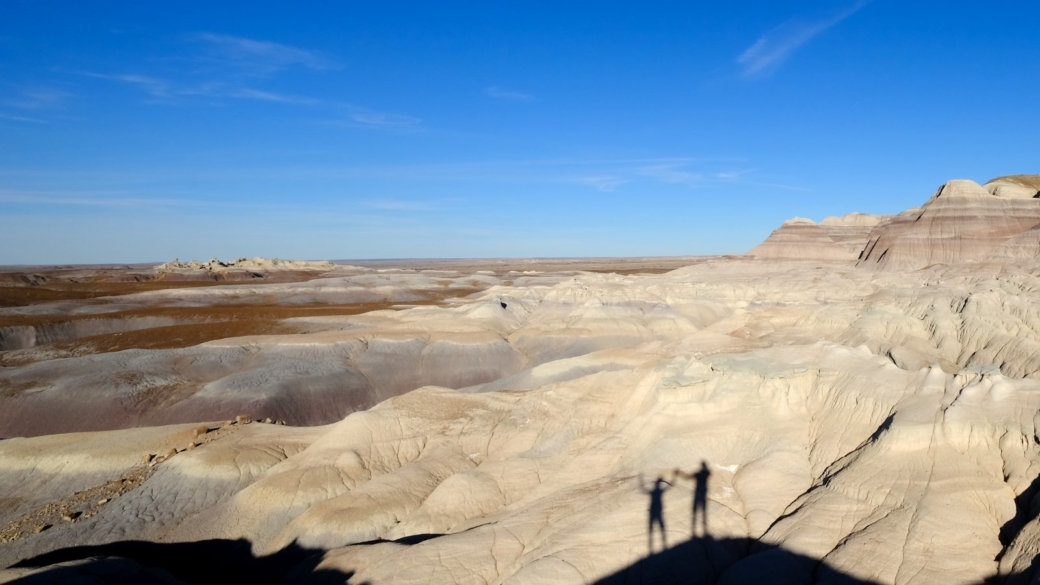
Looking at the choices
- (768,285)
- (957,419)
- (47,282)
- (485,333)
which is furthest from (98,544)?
(47,282)

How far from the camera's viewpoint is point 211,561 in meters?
14.9

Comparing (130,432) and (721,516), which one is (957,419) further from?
(130,432)

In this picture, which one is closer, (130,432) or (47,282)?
(130,432)

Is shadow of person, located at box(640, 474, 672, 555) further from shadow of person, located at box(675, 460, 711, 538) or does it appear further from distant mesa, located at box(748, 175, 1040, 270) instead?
distant mesa, located at box(748, 175, 1040, 270)

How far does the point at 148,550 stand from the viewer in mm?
15297

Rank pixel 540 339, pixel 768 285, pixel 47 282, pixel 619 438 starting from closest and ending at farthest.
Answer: pixel 619 438, pixel 540 339, pixel 768 285, pixel 47 282

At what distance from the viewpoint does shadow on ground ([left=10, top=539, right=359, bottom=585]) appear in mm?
12617

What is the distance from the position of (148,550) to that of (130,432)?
770 centimetres

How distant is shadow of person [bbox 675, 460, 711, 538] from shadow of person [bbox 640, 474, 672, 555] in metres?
0.55

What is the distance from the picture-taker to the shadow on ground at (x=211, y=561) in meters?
12.6

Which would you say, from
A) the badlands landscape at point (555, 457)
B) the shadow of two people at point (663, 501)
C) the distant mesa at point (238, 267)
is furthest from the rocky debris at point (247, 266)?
the shadow of two people at point (663, 501)

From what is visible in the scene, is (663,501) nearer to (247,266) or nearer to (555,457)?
(555,457)

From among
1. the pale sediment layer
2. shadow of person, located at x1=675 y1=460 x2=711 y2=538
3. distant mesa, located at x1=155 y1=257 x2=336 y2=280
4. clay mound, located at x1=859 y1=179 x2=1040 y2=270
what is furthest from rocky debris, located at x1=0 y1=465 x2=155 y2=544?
distant mesa, located at x1=155 y1=257 x2=336 y2=280

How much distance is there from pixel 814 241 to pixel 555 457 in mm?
63704
